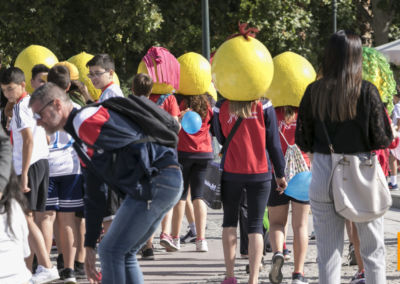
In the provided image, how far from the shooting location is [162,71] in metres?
7.11

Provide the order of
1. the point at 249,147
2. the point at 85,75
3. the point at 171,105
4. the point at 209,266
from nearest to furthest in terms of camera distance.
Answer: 1. the point at 249,147
2. the point at 209,266
3. the point at 171,105
4. the point at 85,75

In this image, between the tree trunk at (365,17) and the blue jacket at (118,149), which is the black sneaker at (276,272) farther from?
the tree trunk at (365,17)

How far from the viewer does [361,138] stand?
4.17m

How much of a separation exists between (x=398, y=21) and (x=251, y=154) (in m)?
18.5

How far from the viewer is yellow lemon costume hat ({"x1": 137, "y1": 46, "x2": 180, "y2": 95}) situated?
709 cm

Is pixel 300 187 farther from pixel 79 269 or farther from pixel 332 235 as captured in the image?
pixel 79 269

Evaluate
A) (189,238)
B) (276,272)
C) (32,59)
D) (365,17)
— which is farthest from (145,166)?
(365,17)

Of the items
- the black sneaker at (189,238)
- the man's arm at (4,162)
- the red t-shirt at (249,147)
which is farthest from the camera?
the black sneaker at (189,238)

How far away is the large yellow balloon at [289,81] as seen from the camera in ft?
19.7

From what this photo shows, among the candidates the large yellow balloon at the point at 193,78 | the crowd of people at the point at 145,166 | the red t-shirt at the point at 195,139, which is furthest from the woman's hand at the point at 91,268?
the large yellow balloon at the point at 193,78

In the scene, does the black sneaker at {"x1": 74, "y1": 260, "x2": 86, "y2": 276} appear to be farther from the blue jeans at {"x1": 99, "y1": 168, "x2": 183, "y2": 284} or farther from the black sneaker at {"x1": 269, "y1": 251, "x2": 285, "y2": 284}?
the blue jeans at {"x1": 99, "y1": 168, "x2": 183, "y2": 284}

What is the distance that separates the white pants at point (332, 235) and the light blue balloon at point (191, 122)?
2.63 metres

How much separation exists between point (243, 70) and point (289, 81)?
62cm

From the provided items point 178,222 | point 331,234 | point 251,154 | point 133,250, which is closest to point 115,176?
point 133,250
